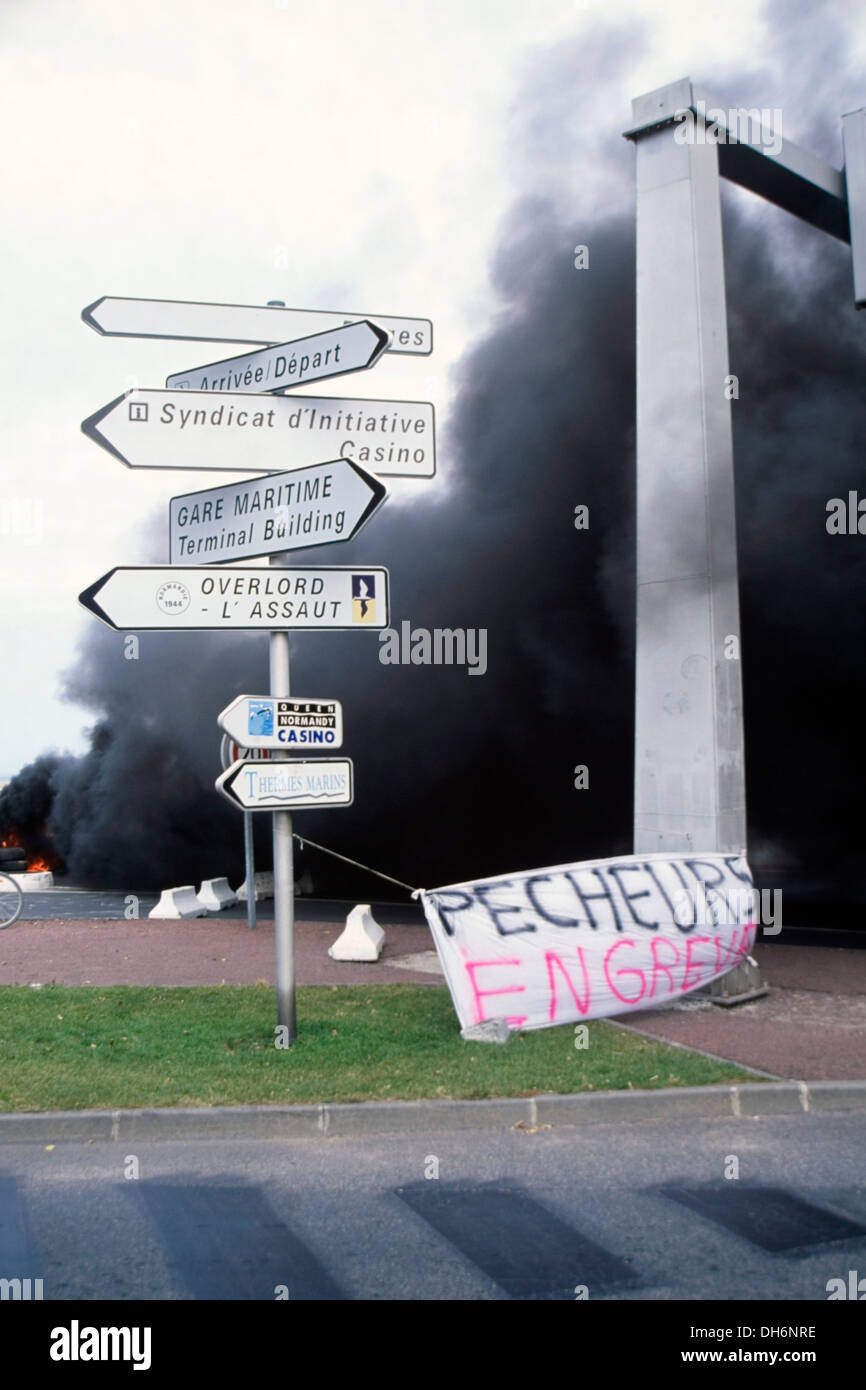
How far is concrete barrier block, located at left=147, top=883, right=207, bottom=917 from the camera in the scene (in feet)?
45.2

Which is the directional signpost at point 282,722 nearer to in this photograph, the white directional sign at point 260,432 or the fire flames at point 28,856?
the white directional sign at point 260,432

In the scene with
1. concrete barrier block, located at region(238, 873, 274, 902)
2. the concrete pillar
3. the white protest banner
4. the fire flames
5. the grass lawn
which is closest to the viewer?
the grass lawn

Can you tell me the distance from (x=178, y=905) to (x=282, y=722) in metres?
8.64

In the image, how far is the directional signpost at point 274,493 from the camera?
5.82 metres

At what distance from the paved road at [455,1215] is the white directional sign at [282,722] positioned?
2.06 meters

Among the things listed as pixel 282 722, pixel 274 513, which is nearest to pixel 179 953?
pixel 282 722

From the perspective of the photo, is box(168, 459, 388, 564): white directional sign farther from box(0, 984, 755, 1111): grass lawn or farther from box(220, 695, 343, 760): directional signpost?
box(0, 984, 755, 1111): grass lawn

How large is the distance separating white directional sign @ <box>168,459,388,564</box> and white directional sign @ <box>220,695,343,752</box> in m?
0.87

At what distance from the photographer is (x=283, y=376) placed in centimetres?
621

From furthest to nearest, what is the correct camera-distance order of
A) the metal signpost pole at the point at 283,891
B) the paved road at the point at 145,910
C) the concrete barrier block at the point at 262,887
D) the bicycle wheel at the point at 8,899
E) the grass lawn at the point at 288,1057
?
the concrete barrier block at the point at 262,887, the paved road at the point at 145,910, the bicycle wheel at the point at 8,899, the metal signpost pole at the point at 283,891, the grass lawn at the point at 288,1057

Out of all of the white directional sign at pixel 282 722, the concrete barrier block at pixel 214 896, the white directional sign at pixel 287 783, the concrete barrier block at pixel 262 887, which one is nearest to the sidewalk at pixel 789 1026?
the white directional sign at pixel 287 783

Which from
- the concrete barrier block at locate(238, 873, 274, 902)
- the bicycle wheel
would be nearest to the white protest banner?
the bicycle wheel

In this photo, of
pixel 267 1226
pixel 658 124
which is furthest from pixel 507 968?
pixel 658 124

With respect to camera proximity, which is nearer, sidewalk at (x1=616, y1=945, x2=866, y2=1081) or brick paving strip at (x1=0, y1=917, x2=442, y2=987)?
sidewalk at (x1=616, y1=945, x2=866, y2=1081)
